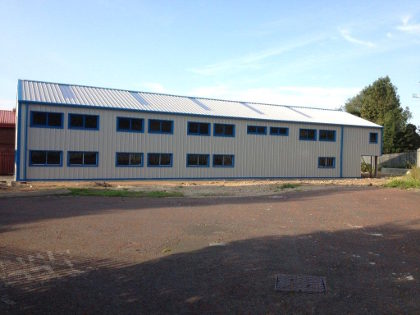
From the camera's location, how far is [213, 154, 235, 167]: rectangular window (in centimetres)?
3008

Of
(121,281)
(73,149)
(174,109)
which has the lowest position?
(121,281)

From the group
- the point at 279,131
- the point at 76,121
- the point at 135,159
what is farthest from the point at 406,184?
the point at 76,121

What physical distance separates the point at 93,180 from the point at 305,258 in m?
21.0

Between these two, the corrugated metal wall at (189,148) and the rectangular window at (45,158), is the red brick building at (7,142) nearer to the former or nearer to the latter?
the rectangular window at (45,158)

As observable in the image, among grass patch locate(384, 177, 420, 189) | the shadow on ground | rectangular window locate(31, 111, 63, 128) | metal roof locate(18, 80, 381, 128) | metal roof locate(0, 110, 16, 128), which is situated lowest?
the shadow on ground

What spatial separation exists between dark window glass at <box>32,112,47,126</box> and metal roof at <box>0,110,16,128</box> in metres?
9.36

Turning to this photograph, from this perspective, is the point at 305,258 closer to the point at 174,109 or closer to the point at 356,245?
the point at 356,245

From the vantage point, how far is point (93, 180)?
2627 cm

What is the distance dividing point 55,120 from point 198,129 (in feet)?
32.1

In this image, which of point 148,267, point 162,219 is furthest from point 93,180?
point 148,267

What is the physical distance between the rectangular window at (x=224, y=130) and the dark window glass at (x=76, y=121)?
9.55 m

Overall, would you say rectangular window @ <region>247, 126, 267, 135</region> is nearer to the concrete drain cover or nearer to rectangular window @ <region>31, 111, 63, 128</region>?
rectangular window @ <region>31, 111, 63, 128</region>

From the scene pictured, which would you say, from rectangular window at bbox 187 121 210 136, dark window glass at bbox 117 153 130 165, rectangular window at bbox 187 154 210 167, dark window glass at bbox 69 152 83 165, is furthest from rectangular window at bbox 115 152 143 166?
rectangular window at bbox 187 121 210 136

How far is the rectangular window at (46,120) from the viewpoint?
24.6 m
